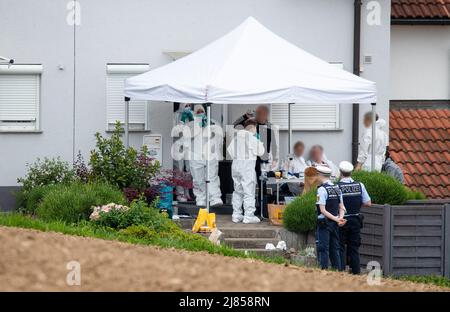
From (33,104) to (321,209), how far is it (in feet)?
25.4

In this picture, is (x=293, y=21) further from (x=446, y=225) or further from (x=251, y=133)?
(x=446, y=225)

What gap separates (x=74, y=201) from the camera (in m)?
19.4

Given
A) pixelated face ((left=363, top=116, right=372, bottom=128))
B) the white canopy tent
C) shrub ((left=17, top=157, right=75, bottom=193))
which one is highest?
the white canopy tent

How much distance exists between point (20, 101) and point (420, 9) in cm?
856

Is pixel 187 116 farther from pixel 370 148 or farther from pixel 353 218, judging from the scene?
pixel 353 218

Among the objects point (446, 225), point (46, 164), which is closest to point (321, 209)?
point (446, 225)

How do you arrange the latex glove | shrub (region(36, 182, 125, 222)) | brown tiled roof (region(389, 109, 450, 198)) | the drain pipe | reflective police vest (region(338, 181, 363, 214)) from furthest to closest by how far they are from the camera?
brown tiled roof (region(389, 109, 450, 198))
the drain pipe
the latex glove
shrub (region(36, 182, 125, 222))
reflective police vest (region(338, 181, 363, 214))

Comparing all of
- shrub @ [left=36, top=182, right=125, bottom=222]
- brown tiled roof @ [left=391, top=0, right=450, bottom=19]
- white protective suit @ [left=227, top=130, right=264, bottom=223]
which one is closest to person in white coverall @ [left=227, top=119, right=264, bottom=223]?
white protective suit @ [left=227, top=130, right=264, bottom=223]

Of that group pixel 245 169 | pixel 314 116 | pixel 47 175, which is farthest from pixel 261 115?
pixel 47 175

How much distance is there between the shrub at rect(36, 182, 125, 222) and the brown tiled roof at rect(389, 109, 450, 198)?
6.94m

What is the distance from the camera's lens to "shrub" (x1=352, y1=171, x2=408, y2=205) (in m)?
19.4

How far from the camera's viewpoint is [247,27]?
2188 cm

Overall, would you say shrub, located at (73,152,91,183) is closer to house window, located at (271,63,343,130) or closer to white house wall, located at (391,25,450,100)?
house window, located at (271,63,343,130)
